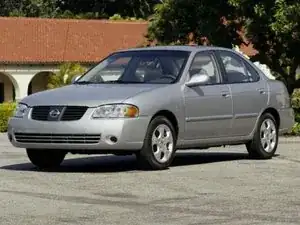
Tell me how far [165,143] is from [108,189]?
2225mm

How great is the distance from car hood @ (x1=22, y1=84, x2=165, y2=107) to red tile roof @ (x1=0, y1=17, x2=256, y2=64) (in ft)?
133

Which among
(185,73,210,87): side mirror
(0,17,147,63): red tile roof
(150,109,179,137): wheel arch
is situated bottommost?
(0,17,147,63): red tile roof

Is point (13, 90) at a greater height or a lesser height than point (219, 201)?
lesser

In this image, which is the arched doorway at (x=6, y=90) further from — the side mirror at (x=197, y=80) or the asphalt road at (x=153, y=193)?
the side mirror at (x=197, y=80)

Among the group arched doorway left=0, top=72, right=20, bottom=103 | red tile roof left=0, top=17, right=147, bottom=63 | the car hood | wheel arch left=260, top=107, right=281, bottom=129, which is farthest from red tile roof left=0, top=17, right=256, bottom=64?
the car hood

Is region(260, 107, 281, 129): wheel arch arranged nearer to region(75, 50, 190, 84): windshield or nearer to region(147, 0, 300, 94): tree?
region(75, 50, 190, 84): windshield

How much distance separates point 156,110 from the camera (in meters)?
12.5

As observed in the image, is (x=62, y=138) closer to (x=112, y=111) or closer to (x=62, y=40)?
(x=112, y=111)

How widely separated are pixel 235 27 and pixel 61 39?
28.1 meters

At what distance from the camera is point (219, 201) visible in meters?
9.68

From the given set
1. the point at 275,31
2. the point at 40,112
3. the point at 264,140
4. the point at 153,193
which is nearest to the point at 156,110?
the point at 40,112

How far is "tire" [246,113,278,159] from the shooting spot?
14.2 meters

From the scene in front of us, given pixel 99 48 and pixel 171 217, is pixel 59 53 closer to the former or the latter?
pixel 99 48

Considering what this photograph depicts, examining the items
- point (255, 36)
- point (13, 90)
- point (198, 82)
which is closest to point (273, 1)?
point (255, 36)
